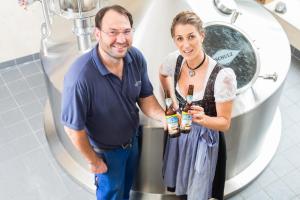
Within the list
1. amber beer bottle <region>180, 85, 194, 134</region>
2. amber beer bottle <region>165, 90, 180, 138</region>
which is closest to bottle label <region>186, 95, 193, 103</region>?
amber beer bottle <region>180, 85, 194, 134</region>

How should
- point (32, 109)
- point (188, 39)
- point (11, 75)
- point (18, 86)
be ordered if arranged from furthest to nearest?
point (11, 75)
point (18, 86)
point (32, 109)
point (188, 39)

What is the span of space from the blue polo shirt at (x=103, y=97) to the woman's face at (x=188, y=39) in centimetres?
33

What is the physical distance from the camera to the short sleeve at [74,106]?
1.77 metres

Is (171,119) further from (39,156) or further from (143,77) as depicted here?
(39,156)

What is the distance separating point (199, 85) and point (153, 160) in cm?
88

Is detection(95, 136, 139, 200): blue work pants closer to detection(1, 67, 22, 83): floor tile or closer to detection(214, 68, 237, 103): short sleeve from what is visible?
detection(214, 68, 237, 103): short sleeve

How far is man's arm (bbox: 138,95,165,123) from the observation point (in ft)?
7.00

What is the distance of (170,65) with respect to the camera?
1884 millimetres

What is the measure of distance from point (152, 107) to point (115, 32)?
59cm

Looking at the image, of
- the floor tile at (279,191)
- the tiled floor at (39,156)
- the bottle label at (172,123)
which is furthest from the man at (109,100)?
the floor tile at (279,191)

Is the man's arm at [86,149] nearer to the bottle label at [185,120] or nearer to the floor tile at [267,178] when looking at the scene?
the bottle label at [185,120]

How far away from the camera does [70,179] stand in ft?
9.52

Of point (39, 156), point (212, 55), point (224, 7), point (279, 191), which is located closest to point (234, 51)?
point (212, 55)

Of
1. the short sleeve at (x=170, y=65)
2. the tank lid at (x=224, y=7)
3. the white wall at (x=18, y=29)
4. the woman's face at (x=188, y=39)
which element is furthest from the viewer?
the white wall at (x=18, y=29)
